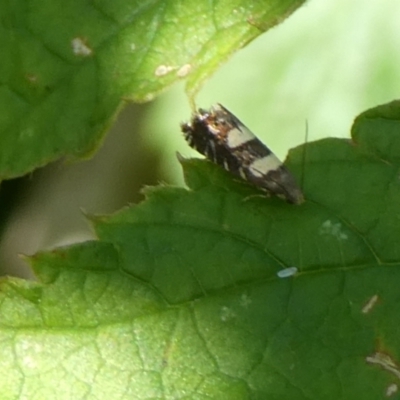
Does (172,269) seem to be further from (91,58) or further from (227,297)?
(91,58)

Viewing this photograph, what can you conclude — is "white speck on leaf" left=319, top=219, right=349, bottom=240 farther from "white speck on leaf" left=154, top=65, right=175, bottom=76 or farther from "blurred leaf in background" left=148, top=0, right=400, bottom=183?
"blurred leaf in background" left=148, top=0, right=400, bottom=183

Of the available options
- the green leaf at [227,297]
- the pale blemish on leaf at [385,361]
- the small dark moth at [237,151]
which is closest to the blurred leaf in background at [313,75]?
the small dark moth at [237,151]

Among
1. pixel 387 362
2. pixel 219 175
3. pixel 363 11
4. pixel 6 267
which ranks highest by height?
pixel 363 11

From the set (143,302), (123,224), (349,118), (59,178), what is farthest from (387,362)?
(59,178)

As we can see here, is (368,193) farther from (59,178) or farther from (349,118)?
(59,178)

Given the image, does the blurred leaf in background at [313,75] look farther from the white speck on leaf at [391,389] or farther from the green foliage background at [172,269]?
the white speck on leaf at [391,389]

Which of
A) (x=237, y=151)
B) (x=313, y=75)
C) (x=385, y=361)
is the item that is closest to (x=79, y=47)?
(x=237, y=151)

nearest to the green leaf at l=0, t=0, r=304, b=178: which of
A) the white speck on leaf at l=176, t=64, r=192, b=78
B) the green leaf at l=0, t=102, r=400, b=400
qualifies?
the white speck on leaf at l=176, t=64, r=192, b=78
